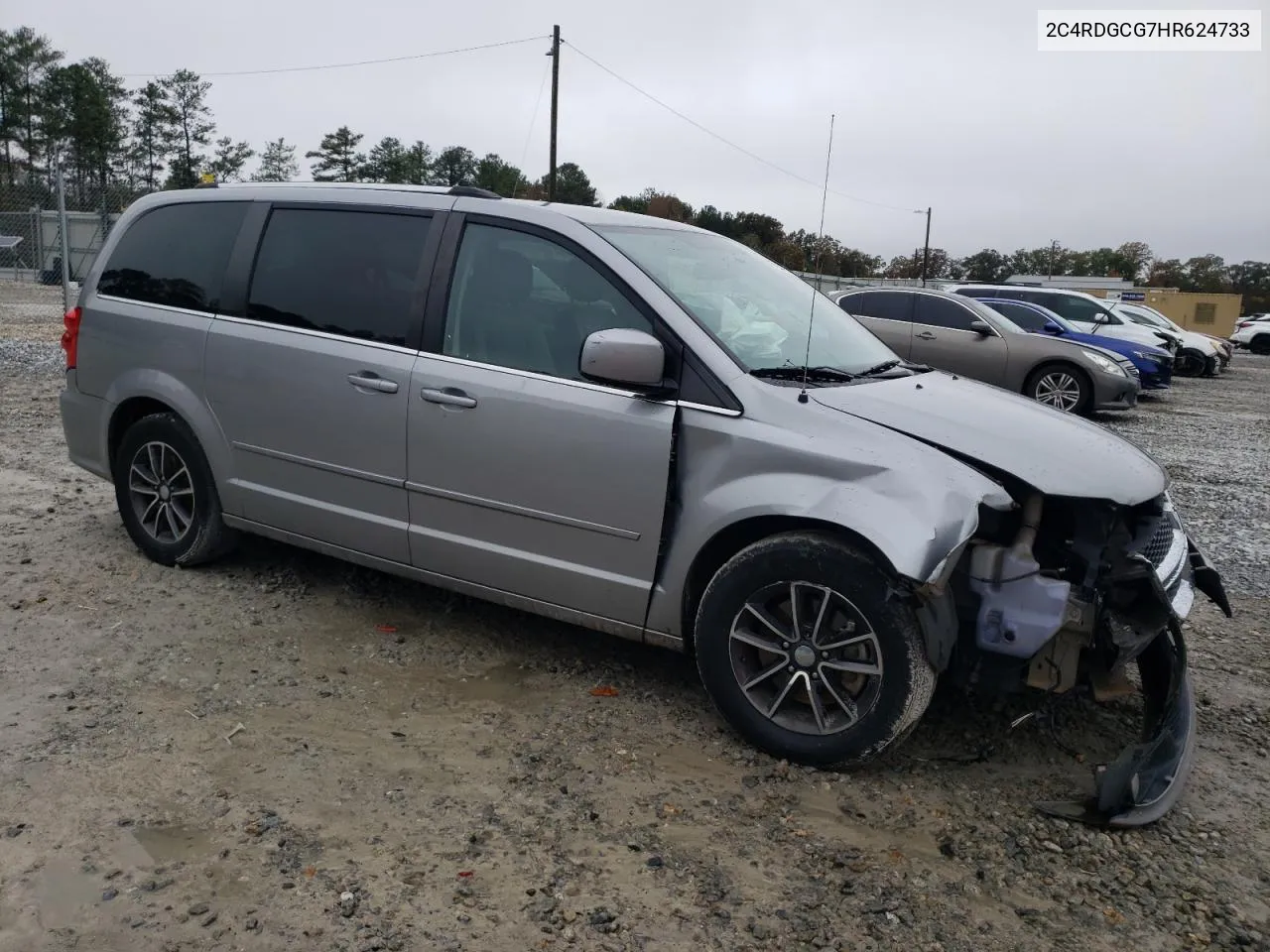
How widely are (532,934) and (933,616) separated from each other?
58.7 inches

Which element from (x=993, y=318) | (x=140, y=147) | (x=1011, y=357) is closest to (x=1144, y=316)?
(x=993, y=318)

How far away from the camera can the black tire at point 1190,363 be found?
22.5 meters

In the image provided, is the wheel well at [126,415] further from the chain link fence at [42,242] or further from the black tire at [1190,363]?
the black tire at [1190,363]

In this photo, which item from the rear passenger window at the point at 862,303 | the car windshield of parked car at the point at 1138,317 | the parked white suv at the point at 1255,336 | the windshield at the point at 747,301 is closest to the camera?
the windshield at the point at 747,301

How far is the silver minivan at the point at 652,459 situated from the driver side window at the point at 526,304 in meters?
0.01

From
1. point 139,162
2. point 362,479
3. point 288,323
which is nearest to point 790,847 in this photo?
point 362,479

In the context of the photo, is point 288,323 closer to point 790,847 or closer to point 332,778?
point 332,778

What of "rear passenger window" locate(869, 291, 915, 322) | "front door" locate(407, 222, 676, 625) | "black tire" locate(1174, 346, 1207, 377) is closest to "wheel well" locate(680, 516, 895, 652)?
"front door" locate(407, 222, 676, 625)

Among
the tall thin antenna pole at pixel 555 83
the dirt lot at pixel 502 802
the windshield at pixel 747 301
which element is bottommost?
the dirt lot at pixel 502 802

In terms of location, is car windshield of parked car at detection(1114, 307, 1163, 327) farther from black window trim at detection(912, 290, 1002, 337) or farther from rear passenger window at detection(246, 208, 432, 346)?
rear passenger window at detection(246, 208, 432, 346)

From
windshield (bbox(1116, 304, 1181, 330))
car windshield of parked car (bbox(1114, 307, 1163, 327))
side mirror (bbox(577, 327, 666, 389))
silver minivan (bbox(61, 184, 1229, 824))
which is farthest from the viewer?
windshield (bbox(1116, 304, 1181, 330))

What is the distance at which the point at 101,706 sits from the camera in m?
3.59

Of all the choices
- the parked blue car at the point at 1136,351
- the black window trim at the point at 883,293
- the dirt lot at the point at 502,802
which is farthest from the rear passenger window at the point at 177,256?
the parked blue car at the point at 1136,351

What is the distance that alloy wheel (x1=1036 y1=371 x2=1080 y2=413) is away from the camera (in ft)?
40.5
